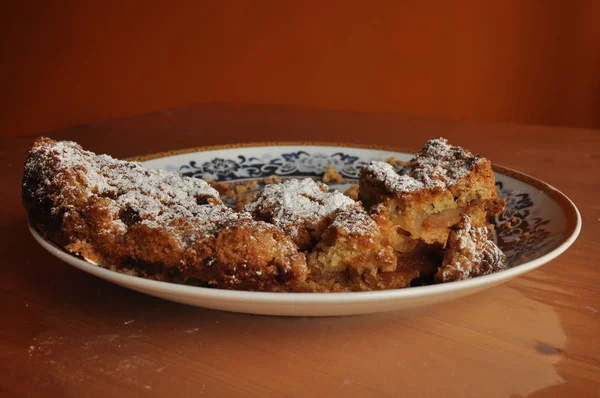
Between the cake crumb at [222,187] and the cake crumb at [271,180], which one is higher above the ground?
the cake crumb at [271,180]

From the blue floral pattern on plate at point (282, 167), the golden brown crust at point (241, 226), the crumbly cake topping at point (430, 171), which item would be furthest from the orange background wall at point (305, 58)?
the golden brown crust at point (241, 226)

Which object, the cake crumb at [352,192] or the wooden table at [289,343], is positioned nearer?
the wooden table at [289,343]

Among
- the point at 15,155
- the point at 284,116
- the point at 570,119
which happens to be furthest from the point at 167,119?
the point at 570,119

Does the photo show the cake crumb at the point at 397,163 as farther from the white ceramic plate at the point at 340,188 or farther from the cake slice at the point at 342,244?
the cake slice at the point at 342,244

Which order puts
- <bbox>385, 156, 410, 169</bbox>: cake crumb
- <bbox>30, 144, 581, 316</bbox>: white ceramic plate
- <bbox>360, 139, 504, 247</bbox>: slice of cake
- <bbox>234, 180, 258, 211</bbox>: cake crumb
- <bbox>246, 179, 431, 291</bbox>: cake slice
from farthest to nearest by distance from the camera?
1. <bbox>385, 156, 410, 169</bbox>: cake crumb
2. <bbox>234, 180, 258, 211</bbox>: cake crumb
3. <bbox>360, 139, 504, 247</bbox>: slice of cake
4. <bbox>246, 179, 431, 291</bbox>: cake slice
5. <bbox>30, 144, 581, 316</bbox>: white ceramic plate

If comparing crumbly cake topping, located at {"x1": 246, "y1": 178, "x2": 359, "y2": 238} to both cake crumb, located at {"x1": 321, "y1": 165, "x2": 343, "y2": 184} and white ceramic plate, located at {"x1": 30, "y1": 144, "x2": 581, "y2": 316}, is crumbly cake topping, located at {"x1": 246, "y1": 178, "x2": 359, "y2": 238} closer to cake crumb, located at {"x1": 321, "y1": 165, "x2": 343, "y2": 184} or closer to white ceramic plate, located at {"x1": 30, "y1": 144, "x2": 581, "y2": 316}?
white ceramic plate, located at {"x1": 30, "y1": 144, "x2": 581, "y2": 316}

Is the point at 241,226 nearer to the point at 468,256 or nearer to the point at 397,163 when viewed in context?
the point at 468,256

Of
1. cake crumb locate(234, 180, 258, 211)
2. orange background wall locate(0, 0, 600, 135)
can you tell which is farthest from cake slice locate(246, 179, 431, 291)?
orange background wall locate(0, 0, 600, 135)
